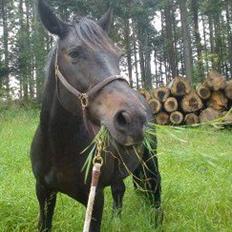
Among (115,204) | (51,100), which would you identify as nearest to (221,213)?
(115,204)

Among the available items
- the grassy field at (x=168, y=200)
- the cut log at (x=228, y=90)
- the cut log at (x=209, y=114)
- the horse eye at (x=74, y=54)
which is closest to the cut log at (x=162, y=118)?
the cut log at (x=209, y=114)

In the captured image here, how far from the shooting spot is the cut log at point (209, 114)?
11758 millimetres

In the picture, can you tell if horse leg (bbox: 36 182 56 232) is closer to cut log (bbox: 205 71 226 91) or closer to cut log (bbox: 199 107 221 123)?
cut log (bbox: 199 107 221 123)

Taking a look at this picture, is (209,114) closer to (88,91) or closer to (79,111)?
(79,111)

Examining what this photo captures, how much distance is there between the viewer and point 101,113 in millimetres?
2375

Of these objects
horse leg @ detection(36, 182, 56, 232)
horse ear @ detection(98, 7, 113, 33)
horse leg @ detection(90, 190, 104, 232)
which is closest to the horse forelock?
horse ear @ detection(98, 7, 113, 33)

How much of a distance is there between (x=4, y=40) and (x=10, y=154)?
563 inches

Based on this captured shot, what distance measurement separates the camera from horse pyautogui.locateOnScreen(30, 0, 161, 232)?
224cm

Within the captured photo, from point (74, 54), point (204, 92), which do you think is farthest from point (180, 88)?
point (74, 54)

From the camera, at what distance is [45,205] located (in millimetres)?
3459

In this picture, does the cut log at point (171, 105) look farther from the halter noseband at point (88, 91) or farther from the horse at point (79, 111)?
the halter noseband at point (88, 91)

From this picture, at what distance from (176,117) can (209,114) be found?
36.7 inches

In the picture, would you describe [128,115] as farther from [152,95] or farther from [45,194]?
[152,95]

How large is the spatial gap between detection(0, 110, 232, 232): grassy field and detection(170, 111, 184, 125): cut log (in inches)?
203
